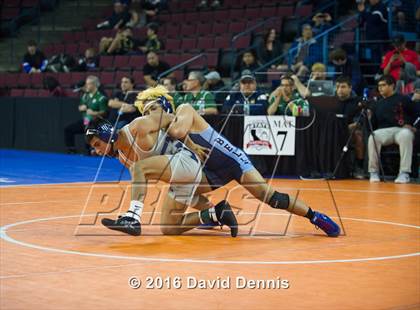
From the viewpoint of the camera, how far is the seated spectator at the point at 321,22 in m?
18.3

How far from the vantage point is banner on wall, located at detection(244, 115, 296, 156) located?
14.4 m

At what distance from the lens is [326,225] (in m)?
7.74

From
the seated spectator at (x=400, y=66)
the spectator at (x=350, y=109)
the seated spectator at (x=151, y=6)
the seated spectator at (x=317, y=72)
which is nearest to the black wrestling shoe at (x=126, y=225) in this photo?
the spectator at (x=350, y=109)

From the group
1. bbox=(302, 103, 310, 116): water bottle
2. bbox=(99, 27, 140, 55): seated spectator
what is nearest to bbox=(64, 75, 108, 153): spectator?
bbox=(99, 27, 140, 55): seated spectator

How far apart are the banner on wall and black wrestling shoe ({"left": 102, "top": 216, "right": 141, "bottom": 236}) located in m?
7.22

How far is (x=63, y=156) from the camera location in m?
19.2

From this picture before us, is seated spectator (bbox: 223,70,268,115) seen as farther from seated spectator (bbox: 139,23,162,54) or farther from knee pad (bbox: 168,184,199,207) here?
knee pad (bbox: 168,184,199,207)

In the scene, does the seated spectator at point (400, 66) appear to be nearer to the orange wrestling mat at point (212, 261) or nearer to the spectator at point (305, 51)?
the spectator at point (305, 51)

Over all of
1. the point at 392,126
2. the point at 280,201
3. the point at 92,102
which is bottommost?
the point at 280,201

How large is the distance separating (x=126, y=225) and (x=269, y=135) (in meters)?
7.33

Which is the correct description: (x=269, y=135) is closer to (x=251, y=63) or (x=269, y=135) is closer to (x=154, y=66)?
(x=251, y=63)

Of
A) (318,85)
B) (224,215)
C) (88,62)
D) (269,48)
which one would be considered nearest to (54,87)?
(88,62)

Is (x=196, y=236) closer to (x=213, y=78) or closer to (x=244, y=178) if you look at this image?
(x=244, y=178)

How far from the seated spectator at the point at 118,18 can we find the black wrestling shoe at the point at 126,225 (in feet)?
55.0
